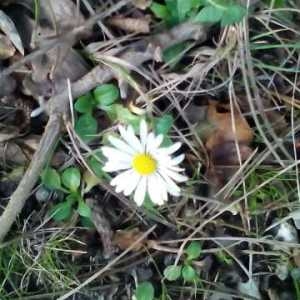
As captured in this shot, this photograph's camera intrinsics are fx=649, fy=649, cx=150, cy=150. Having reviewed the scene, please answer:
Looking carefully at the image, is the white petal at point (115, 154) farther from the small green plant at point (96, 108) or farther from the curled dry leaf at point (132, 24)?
the curled dry leaf at point (132, 24)

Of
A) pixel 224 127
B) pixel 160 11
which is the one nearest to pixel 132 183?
pixel 224 127

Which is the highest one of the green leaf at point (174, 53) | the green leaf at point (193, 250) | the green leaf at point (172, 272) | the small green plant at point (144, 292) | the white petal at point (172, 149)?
the green leaf at point (174, 53)

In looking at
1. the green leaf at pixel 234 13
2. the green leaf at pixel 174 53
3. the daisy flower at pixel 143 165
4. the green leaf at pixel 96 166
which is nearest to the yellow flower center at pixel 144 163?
the daisy flower at pixel 143 165

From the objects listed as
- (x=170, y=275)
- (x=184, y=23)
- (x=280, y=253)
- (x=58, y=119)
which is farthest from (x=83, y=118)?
(x=280, y=253)

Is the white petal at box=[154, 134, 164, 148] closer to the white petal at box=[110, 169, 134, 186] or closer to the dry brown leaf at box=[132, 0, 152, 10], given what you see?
the white petal at box=[110, 169, 134, 186]

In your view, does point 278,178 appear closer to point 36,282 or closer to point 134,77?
point 134,77

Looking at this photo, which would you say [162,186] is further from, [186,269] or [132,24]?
[132,24]
